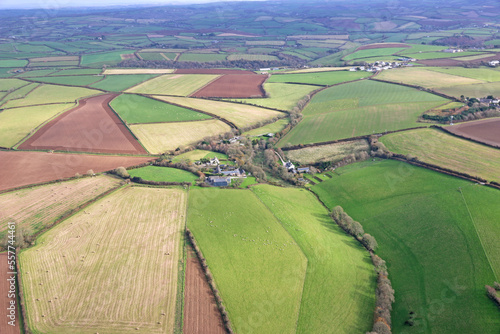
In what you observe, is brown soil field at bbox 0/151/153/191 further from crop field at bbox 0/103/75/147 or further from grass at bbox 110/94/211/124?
grass at bbox 110/94/211/124

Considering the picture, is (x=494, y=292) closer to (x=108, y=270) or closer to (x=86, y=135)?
(x=108, y=270)

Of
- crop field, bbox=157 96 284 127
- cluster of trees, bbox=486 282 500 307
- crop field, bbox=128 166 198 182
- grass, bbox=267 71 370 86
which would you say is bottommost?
crop field, bbox=128 166 198 182

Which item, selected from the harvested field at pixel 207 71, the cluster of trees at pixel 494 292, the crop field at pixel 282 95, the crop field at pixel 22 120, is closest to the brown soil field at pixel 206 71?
the harvested field at pixel 207 71

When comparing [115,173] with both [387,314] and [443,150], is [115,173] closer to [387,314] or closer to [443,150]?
[387,314]

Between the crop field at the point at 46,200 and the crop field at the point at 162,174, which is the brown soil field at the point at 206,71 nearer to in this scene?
the crop field at the point at 162,174

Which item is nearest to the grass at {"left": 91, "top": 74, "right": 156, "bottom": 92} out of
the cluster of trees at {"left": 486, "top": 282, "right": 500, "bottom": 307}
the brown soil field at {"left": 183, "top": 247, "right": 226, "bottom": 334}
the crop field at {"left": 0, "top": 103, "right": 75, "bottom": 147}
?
the crop field at {"left": 0, "top": 103, "right": 75, "bottom": 147}

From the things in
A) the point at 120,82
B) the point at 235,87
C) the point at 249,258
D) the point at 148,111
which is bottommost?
the point at 249,258

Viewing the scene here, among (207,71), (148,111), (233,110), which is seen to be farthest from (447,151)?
(207,71)
